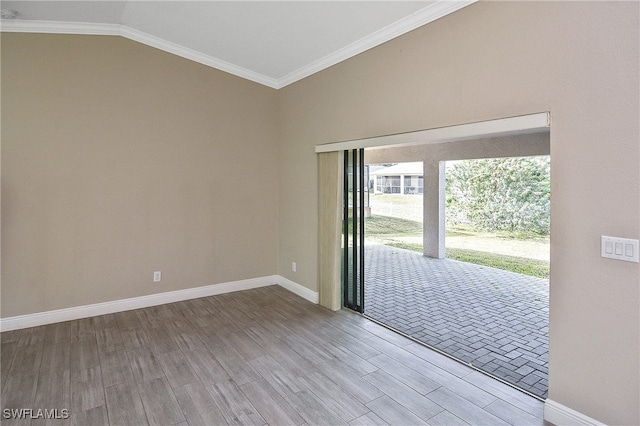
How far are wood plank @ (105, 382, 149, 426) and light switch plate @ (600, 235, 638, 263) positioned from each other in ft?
9.41

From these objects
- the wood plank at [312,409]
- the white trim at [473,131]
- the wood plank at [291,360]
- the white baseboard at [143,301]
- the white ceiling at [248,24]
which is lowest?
the wood plank at [312,409]

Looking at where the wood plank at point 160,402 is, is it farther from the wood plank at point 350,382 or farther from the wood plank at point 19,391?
the wood plank at point 350,382

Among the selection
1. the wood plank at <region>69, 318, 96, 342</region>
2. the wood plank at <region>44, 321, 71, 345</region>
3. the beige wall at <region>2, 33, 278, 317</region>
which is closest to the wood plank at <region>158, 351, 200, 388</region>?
the wood plank at <region>69, 318, 96, 342</region>

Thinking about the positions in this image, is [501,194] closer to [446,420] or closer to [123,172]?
[446,420]

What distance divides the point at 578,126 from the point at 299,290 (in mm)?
3508

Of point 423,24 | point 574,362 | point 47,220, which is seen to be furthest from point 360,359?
point 47,220

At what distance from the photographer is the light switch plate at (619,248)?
185 cm

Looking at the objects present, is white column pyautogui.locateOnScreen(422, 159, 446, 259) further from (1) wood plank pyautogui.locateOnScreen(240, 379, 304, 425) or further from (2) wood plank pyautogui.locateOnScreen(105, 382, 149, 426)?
(2) wood plank pyautogui.locateOnScreen(105, 382, 149, 426)

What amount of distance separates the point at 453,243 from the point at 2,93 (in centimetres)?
863

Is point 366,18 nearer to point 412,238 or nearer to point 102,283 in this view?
point 102,283

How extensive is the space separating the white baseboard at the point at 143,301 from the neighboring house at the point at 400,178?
6451 mm

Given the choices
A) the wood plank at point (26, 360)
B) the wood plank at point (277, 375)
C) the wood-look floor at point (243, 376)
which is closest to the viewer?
the wood-look floor at point (243, 376)

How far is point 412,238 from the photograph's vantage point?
10172mm

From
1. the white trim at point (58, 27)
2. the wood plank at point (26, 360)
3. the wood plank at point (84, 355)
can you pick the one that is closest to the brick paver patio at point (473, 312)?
the wood plank at point (84, 355)
